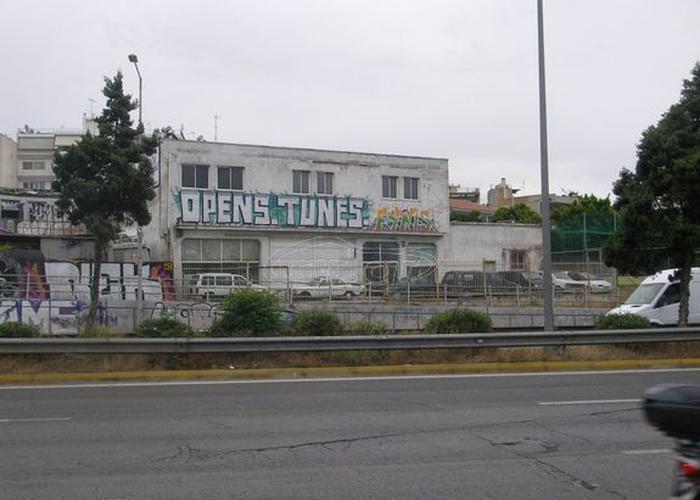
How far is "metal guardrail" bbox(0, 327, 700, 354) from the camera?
14.0 meters

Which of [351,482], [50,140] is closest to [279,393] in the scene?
[351,482]

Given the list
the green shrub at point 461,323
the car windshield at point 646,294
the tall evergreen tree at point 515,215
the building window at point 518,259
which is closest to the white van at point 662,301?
the car windshield at point 646,294

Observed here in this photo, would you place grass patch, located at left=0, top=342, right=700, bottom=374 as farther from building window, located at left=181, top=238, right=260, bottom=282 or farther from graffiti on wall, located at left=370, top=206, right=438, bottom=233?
graffiti on wall, located at left=370, top=206, right=438, bottom=233

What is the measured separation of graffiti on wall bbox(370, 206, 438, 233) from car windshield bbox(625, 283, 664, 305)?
22.2m

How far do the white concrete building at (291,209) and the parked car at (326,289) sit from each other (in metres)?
7.21

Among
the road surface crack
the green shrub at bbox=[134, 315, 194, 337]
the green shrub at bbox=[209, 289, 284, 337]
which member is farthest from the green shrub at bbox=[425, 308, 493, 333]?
the road surface crack

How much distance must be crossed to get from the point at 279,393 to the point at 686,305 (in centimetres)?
1127

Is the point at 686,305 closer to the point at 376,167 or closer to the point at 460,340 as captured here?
the point at 460,340

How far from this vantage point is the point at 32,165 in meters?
71.4

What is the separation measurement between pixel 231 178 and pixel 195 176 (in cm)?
192

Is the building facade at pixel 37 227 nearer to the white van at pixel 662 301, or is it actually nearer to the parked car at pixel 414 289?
the parked car at pixel 414 289

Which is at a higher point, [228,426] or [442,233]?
[442,233]

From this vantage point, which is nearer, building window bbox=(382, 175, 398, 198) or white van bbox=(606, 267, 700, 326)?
white van bbox=(606, 267, 700, 326)

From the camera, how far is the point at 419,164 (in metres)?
44.9
